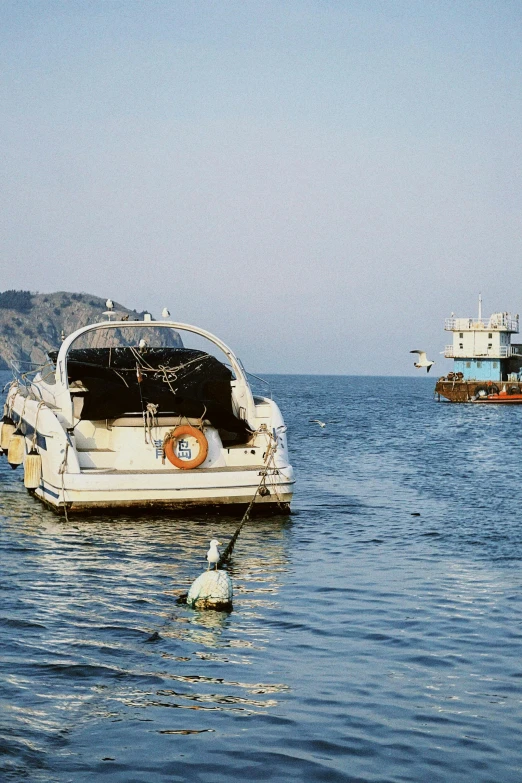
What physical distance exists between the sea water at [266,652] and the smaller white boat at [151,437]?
604 millimetres

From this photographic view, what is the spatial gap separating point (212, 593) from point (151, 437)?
7.42 meters

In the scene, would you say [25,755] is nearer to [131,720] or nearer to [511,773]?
[131,720]

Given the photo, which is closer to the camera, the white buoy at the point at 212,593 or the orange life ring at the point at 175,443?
the white buoy at the point at 212,593

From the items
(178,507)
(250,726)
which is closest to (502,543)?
(178,507)

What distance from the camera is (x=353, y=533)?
17.6m

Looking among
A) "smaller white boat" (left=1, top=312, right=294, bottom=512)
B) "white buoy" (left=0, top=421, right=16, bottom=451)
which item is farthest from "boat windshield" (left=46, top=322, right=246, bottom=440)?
"white buoy" (left=0, top=421, right=16, bottom=451)

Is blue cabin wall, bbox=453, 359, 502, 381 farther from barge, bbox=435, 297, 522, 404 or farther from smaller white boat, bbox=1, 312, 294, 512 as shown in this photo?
smaller white boat, bbox=1, 312, 294, 512

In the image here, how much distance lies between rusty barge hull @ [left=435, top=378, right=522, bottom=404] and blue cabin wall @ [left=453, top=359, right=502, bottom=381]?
1.17 meters

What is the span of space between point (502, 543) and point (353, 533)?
2651 mm

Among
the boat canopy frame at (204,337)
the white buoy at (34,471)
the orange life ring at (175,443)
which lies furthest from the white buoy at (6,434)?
the orange life ring at (175,443)

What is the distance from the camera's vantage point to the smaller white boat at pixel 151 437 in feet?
56.3

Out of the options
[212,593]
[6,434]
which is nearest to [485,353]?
[6,434]

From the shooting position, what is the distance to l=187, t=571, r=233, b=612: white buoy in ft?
36.8

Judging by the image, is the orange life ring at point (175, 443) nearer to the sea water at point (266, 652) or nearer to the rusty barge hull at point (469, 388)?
the sea water at point (266, 652)
